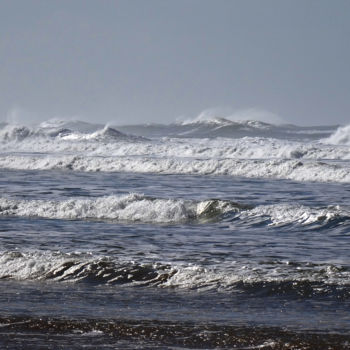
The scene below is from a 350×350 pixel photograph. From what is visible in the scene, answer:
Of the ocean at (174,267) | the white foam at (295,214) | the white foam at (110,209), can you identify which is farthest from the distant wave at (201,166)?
the white foam at (295,214)

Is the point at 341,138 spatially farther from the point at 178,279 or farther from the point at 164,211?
the point at 178,279

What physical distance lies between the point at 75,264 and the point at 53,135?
38.7 meters

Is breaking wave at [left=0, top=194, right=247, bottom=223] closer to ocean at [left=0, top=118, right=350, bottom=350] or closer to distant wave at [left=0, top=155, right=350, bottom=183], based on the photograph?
ocean at [left=0, top=118, right=350, bottom=350]

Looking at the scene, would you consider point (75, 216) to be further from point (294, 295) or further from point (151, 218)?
point (294, 295)

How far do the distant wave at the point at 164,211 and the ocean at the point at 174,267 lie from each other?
0.09 feet

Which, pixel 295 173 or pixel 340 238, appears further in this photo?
pixel 295 173

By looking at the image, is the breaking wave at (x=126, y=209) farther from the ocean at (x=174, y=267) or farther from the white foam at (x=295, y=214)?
the white foam at (x=295, y=214)

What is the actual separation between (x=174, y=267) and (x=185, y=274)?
344 mm

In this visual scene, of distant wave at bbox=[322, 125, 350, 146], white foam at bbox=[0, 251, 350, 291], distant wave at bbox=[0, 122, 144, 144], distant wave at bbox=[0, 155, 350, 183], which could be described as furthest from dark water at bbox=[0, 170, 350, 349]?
distant wave at bbox=[322, 125, 350, 146]

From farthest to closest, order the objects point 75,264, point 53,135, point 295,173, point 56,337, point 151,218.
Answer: point 53,135 < point 295,173 < point 151,218 < point 75,264 < point 56,337

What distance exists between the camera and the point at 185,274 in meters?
8.47

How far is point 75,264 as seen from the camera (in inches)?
357

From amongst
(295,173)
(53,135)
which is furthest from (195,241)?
(53,135)

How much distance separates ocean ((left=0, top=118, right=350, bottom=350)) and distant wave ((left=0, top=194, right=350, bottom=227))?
0.03 m
